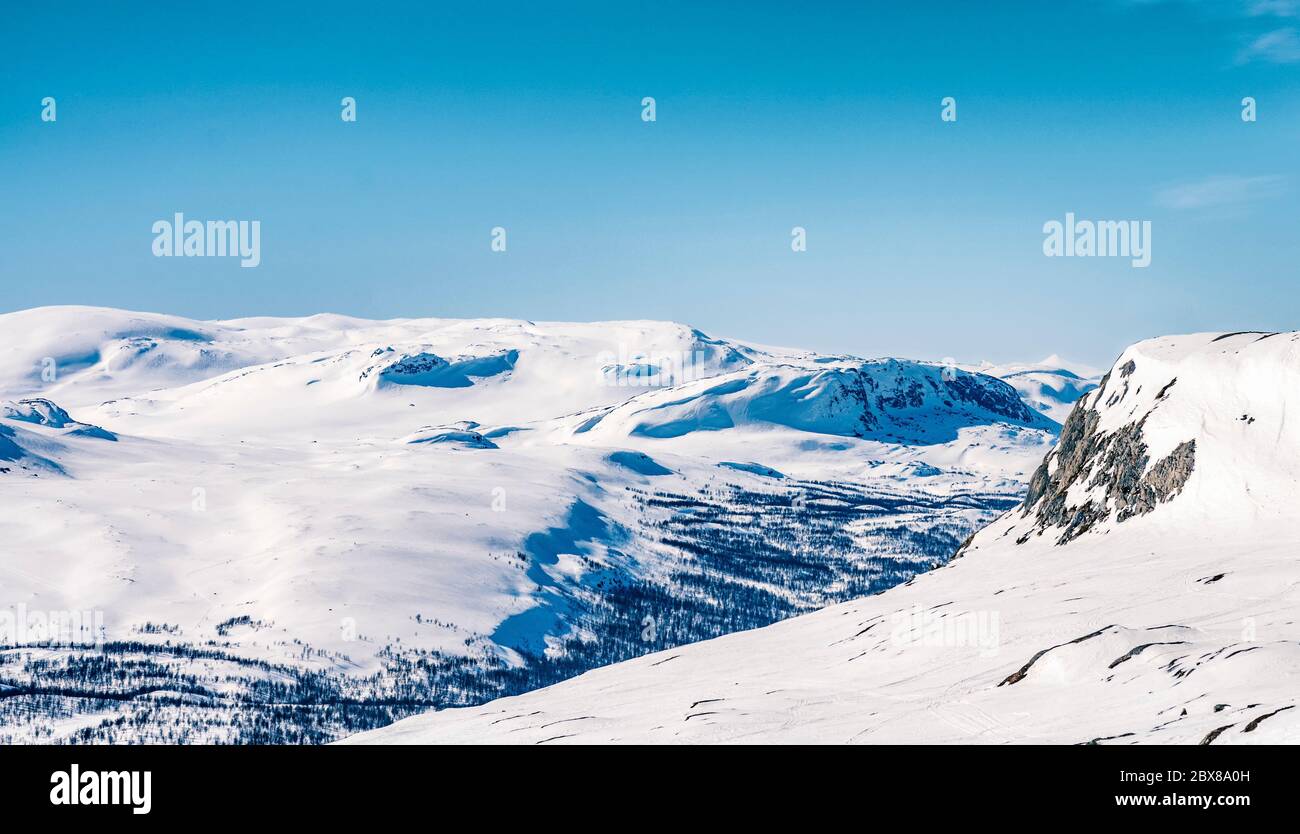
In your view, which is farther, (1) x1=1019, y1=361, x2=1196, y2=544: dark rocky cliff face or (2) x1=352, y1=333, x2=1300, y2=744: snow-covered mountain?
(1) x1=1019, y1=361, x2=1196, y2=544: dark rocky cliff face

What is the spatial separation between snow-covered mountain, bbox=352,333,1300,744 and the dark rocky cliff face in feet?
0.80

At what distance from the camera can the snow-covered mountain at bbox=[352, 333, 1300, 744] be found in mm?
42250

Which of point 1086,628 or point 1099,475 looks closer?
point 1086,628

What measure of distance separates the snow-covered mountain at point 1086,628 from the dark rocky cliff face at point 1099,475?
24 centimetres

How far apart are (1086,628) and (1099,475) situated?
42.7m

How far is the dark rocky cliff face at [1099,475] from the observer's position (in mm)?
88375

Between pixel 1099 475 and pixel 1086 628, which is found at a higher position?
pixel 1099 475

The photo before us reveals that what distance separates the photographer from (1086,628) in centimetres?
6050

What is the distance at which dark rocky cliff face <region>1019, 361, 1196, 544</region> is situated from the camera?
88.4 metres

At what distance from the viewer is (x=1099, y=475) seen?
99625 millimetres
